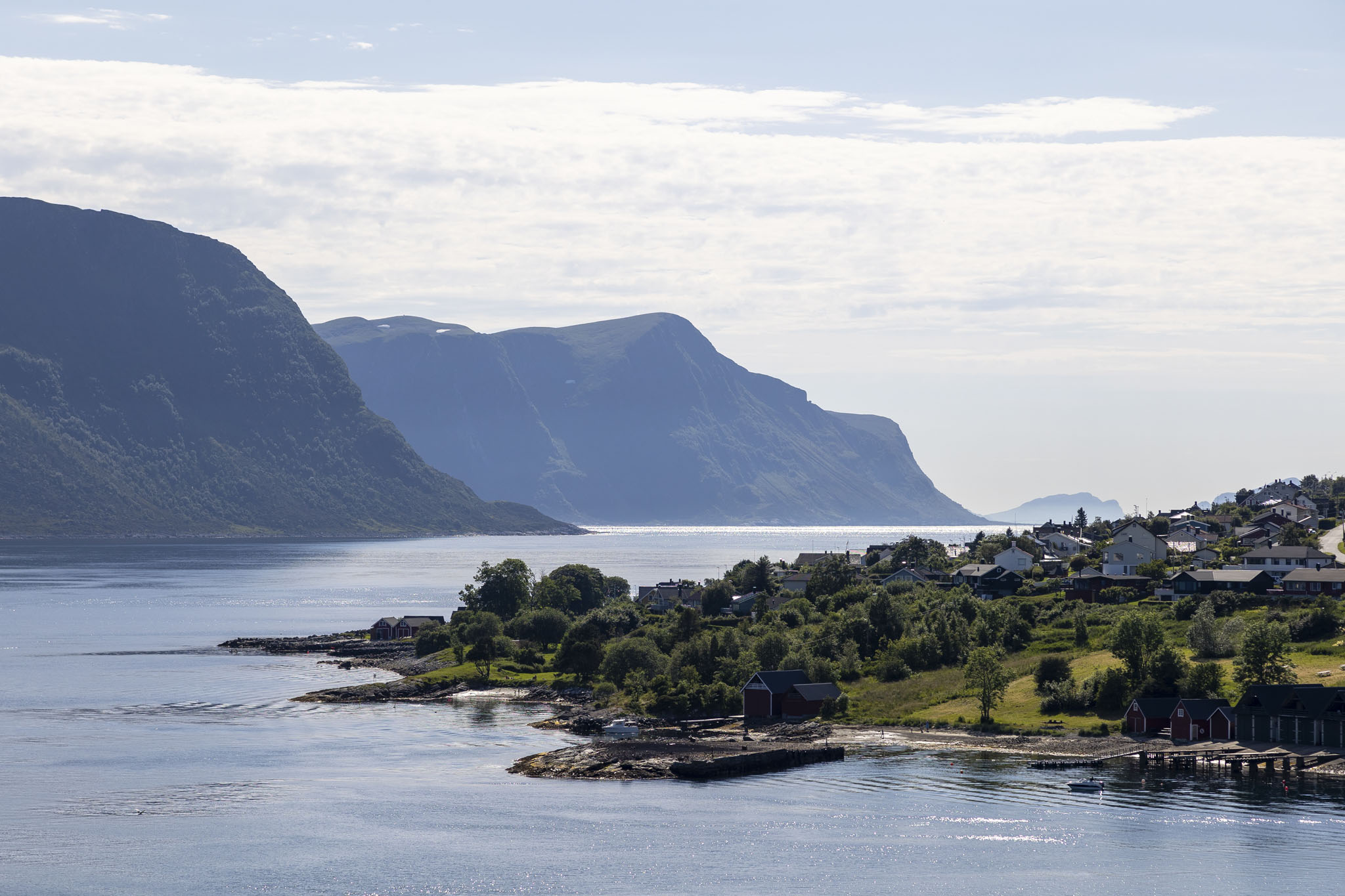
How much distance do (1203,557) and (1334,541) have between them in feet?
80.8

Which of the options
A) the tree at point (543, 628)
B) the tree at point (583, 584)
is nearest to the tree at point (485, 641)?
the tree at point (543, 628)

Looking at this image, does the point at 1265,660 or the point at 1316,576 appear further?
the point at 1316,576

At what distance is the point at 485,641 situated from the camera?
141m

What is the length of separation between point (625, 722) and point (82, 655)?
8511cm

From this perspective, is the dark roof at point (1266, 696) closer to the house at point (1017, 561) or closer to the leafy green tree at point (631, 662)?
the leafy green tree at point (631, 662)

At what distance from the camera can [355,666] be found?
15738cm

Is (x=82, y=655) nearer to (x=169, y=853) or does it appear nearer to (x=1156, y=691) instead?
(x=169, y=853)

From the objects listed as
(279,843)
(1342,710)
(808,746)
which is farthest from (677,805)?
(1342,710)

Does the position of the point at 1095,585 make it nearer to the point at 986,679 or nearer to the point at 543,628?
the point at 986,679

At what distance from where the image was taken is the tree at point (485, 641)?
140375mm

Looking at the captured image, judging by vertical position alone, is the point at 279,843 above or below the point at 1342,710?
below

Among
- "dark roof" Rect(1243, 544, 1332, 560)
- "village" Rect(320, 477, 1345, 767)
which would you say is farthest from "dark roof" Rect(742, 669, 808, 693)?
"dark roof" Rect(1243, 544, 1332, 560)

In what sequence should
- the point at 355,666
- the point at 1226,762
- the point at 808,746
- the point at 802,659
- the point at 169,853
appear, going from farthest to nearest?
the point at 355,666, the point at 802,659, the point at 808,746, the point at 1226,762, the point at 169,853

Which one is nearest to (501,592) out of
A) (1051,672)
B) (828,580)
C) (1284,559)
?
(828,580)
